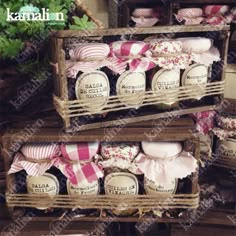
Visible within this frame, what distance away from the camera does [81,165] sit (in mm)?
931

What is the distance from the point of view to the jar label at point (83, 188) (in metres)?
0.94

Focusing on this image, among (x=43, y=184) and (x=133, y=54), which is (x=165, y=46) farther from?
(x=43, y=184)

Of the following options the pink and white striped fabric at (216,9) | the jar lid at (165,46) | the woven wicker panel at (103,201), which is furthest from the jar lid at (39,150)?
the pink and white striped fabric at (216,9)

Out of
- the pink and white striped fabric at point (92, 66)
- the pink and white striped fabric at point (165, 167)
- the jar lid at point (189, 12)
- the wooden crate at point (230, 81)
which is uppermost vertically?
the jar lid at point (189, 12)

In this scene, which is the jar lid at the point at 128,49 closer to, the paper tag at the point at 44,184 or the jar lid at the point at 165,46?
the jar lid at the point at 165,46

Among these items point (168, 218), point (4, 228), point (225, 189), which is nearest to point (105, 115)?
point (168, 218)

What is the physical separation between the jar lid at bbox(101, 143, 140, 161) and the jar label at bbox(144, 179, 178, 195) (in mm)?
82

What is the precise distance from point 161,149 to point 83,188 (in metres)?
0.22

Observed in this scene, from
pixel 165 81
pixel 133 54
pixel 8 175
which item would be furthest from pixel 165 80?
pixel 8 175

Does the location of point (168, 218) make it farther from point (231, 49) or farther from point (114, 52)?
point (231, 49)

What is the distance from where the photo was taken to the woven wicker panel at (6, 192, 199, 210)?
0.93 metres

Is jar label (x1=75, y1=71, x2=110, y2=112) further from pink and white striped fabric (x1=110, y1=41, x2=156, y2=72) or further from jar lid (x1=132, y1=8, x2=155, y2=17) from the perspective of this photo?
jar lid (x1=132, y1=8, x2=155, y2=17)

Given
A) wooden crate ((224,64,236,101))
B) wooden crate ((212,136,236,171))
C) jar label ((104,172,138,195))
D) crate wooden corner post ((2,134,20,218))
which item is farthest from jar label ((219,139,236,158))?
crate wooden corner post ((2,134,20,218))

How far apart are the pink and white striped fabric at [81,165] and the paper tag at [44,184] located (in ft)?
0.13
